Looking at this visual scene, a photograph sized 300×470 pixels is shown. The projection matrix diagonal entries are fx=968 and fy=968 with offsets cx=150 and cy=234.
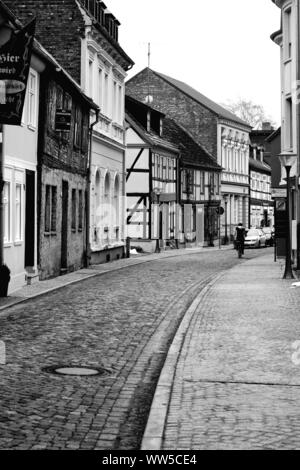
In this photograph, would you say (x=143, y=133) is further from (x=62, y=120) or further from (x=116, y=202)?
(x=62, y=120)

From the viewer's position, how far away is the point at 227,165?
72.9m

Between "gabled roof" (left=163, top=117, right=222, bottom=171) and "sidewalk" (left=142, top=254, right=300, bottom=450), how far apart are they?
146 feet

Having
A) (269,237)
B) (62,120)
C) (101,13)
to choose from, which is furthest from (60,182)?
(269,237)

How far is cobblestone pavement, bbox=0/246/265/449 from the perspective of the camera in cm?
776

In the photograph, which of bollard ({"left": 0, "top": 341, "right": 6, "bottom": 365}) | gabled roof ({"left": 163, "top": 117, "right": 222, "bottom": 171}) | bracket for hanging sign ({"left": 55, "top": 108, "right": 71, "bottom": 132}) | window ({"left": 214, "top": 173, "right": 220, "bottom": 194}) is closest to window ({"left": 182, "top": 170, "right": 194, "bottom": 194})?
gabled roof ({"left": 163, "top": 117, "right": 222, "bottom": 171})

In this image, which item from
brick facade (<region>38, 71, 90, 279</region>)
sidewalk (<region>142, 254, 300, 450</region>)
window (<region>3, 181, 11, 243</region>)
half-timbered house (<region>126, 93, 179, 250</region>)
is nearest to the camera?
sidewalk (<region>142, 254, 300, 450</region>)

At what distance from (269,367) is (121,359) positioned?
6.73ft

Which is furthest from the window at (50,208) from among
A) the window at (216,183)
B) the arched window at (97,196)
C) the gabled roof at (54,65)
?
the window at (216,183)

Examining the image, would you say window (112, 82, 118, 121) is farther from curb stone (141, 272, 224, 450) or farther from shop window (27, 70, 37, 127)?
curb stone (141, 272, 224, 450)

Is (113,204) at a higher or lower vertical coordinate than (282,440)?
higher

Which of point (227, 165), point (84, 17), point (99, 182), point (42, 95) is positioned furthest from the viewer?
point (227, 165)

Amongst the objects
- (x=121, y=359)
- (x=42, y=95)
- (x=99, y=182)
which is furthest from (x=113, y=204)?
(x=121, y=359)
